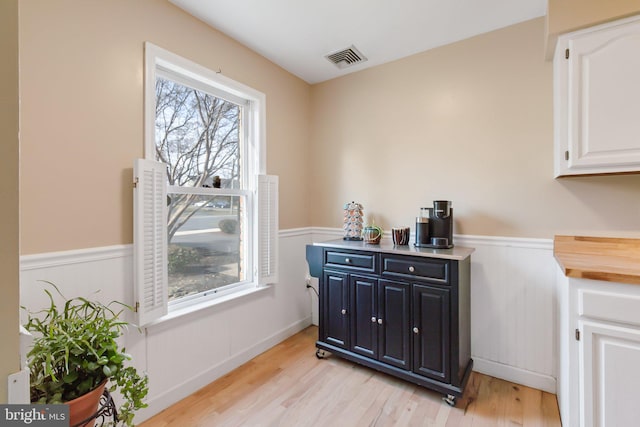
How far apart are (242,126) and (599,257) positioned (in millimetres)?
2612

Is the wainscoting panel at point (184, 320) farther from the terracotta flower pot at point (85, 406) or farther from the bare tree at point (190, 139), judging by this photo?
the terracotta flower pot at point (85, 406)

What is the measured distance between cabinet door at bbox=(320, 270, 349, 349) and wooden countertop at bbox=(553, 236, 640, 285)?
1378 mm

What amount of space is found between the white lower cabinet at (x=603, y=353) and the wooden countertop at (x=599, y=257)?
0.18 feet

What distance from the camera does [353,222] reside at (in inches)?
104

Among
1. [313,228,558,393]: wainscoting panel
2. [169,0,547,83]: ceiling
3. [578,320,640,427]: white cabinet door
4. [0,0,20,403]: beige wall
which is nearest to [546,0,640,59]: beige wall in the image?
[169,0,547,83]: ceiling

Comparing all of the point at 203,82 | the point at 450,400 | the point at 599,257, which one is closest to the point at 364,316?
the point at 450,400

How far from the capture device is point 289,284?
289 centimetres

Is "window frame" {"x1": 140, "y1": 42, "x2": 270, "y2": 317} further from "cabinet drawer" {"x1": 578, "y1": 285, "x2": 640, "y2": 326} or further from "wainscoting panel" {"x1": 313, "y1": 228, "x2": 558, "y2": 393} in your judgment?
"cabinet drawer" {"x1": 578, "y1": 285, "x2": 640, "y2": 326}

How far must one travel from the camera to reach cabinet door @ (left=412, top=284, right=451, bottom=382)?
73.8 inches

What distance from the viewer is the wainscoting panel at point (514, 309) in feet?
6.52

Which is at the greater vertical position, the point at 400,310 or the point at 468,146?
the point at 468,146

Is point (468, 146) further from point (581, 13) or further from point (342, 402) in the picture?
point (342, 402)

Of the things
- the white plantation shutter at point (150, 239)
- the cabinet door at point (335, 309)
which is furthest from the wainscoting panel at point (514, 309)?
the white plantation shutter at point (150, 239)

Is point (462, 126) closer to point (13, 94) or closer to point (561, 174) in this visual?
point (561, 174)
